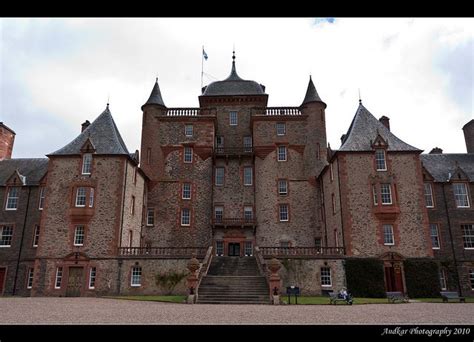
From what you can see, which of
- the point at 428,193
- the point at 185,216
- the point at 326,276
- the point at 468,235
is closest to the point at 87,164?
the point at 185,216

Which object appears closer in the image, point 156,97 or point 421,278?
point 421,278

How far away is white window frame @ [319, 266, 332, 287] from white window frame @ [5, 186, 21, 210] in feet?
85.9

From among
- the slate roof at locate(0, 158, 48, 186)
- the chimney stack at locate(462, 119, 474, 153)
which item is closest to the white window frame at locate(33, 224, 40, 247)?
the slate roof at locate(0, 158, 48, 186)

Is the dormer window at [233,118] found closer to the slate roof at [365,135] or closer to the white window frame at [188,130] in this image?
the white window frame at [188,130]

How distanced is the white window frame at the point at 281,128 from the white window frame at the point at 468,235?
57.3 feet

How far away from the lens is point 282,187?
3575 centimetres

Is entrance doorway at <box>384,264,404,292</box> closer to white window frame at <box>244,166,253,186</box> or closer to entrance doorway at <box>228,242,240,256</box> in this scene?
entrance doorway at <box>228,242,240,256</box>

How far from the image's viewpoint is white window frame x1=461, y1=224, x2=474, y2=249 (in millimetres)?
31141

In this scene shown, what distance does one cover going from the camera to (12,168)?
35.7 metres

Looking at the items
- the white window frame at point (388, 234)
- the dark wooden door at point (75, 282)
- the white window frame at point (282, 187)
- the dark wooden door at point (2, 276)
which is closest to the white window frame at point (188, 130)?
the white window frame at point (282, 187)

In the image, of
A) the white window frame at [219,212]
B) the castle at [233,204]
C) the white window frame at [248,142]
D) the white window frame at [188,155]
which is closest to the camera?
the castle at [233,204]

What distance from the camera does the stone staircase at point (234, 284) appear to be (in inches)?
852

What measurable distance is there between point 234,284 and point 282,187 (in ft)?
45.7

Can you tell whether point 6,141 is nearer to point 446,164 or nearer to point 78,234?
point 78,234
